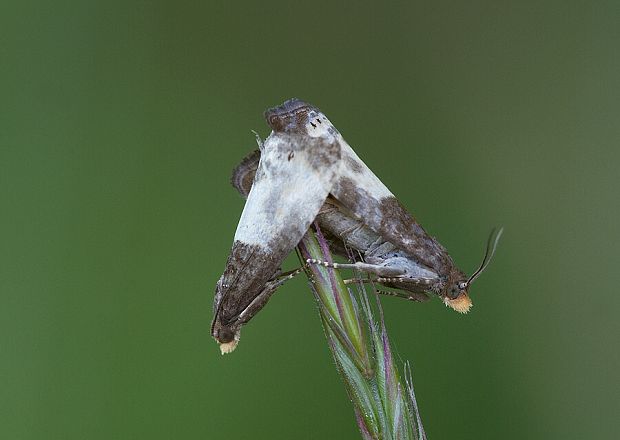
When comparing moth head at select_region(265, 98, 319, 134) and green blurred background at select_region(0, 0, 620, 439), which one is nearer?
moth head at select_region(265, 98, 319, 134)

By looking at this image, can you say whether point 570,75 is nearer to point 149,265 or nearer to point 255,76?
point 255,76

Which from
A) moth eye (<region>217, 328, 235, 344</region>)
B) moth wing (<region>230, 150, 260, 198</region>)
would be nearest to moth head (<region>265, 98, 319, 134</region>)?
moth wing (<region>230, 150, 260, 198</region>)

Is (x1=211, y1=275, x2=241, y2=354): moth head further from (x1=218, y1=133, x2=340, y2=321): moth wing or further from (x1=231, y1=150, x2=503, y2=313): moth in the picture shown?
(x1=231, y1=150, x2=503, y2=313): moth

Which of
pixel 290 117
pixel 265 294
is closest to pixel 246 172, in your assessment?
pixel 290 117

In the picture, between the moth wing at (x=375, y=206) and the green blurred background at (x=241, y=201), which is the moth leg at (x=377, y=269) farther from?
the green blurred background at (x=241, y=201)

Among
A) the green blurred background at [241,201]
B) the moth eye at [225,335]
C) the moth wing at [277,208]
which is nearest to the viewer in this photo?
the moth wing at [277,208]

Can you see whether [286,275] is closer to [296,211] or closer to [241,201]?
[296,211]

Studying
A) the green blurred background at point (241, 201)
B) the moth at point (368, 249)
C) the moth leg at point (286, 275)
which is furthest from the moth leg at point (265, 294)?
the green blurred background at point (241, 201)

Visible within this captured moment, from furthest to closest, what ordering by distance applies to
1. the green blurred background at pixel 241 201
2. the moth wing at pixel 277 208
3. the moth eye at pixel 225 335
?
the green blurred background at pixel 241 201
the moth eye at pixel 225 335
the moth wing at pixel 277 208
